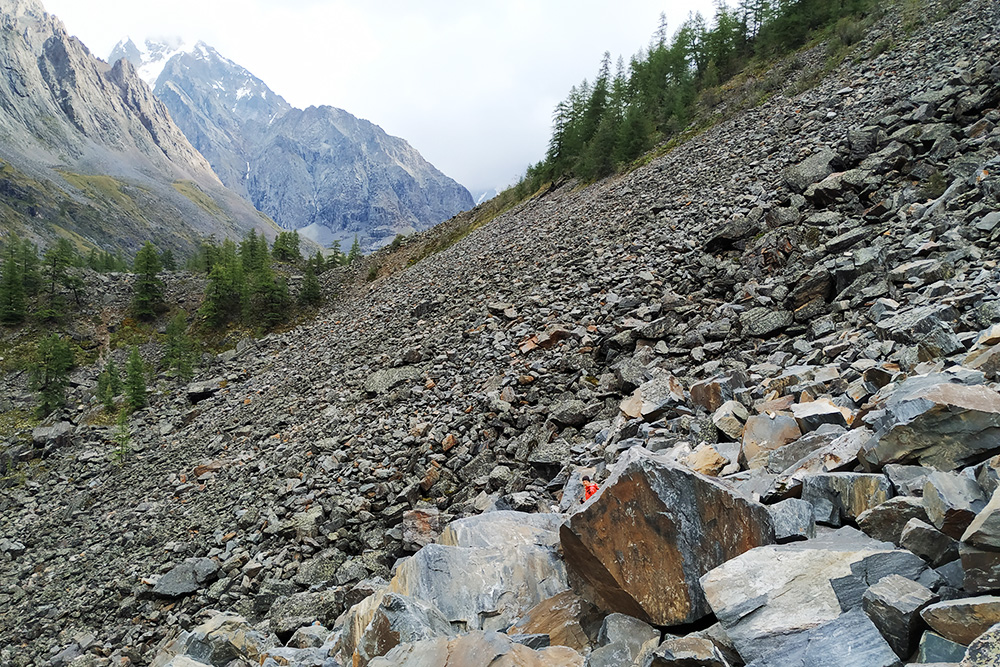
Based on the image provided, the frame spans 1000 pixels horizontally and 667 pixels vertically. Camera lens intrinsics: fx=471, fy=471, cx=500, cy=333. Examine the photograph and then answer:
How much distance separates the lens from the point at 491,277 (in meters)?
22.1

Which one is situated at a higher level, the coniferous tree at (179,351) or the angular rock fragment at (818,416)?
the coniferous tree at (179,351)

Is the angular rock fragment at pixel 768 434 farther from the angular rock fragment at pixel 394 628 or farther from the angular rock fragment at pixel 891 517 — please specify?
the angular rock fragment at pixel 394 628

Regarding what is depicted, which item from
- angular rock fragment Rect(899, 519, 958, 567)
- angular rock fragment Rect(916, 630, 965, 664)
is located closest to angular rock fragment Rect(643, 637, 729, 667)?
angular rock fragment Rect(916, 630, 965, 664)

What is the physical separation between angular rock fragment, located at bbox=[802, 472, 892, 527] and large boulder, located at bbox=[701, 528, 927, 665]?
0.82ft

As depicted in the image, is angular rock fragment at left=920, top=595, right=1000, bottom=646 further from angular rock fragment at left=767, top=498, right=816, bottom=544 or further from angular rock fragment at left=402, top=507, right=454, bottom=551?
angular rock fragment at left=402, top=507, right=454, bottom=551

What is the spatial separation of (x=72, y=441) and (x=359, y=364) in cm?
1840

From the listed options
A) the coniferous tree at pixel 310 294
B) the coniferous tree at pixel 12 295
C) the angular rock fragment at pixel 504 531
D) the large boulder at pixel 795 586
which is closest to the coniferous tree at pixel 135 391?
the coniferous tree at pixel 310 294

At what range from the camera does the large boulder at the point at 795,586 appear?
293cm

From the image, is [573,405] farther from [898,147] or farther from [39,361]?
[39,361]

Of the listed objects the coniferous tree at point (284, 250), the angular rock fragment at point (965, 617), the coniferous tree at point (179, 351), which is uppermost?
the coniferous tree at point (284, 250)

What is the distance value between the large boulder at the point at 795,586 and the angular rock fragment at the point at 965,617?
0.33 m

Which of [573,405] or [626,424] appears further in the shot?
[573,405]

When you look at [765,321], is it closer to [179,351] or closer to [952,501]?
[952,501]

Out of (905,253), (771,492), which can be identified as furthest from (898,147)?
(771,492)
